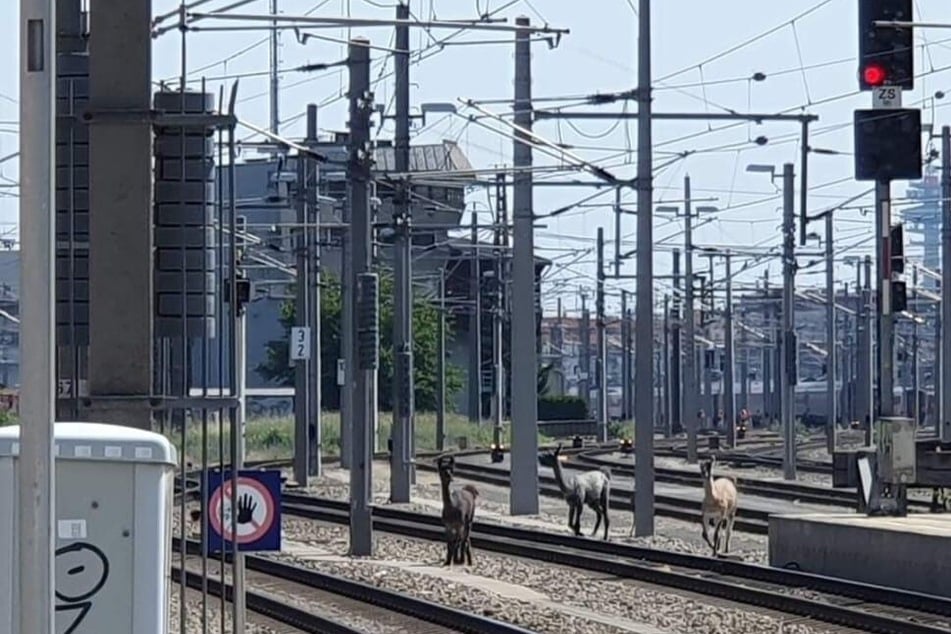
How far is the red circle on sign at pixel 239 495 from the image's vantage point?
41.5 ft

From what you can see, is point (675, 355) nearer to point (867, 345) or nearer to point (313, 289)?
point (867, 345)

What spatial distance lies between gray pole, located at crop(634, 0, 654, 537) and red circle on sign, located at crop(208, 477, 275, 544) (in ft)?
Result: 59.8

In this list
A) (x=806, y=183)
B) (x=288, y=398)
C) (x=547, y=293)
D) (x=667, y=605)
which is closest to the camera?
(x=667, y=605)

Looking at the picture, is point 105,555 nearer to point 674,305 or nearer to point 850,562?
point 850,562

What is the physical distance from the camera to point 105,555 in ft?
30.0

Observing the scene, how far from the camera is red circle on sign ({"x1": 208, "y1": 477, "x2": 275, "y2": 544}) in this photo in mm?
12648

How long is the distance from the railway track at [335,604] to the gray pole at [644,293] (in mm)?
7042

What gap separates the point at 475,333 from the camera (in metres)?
69.1

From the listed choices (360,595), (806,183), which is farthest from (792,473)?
(360,595)

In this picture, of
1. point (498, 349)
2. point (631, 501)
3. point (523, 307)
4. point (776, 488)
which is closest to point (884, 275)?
point (523, 307)

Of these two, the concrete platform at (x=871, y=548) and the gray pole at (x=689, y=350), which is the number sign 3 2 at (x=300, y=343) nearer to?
the gray pole at (x=689, y=350)

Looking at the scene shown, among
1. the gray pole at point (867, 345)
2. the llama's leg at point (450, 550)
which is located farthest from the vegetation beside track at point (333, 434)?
the llama's leg at point (450, 550)

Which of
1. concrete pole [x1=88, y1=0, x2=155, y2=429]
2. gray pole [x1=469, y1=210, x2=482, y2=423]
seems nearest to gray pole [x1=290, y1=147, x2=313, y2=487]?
gray pole [x1=469, y1=210, x2=482, y2=423]

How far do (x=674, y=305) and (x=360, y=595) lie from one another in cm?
6201
